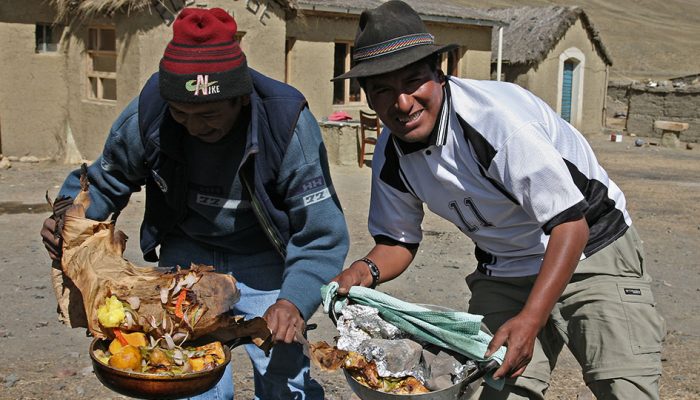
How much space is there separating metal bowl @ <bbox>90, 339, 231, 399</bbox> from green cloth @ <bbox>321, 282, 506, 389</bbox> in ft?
1.81

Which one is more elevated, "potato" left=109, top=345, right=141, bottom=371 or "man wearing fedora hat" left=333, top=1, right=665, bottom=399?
"man wearing fedora hat" left=333, top=1, right=665, bottom=399

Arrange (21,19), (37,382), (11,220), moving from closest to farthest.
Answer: (37,382) → (11,220) → (21,19)

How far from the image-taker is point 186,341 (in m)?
2.92

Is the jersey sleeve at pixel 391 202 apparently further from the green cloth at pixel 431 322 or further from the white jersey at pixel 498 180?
the green cloth at pixel 431 322

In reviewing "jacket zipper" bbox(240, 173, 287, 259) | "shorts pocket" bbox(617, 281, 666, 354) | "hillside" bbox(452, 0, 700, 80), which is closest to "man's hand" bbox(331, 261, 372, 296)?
"jacket zipper" bbox(240, 173, 287, 259)

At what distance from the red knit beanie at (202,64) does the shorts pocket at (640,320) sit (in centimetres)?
157

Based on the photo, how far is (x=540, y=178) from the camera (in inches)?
110

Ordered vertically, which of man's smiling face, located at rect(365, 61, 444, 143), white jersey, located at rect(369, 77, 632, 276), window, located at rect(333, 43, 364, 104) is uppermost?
man's smiling face, located at rect(365, 61, 444, 143)

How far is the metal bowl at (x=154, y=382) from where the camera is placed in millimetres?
2588

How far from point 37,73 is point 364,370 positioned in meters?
13.3

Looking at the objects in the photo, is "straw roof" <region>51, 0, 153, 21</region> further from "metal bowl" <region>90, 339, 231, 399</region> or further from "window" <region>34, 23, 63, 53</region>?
"metal bowl" <region>90, 339, 231, 399</region>

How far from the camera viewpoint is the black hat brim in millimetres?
2914

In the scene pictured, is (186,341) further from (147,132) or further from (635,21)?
(635,21)

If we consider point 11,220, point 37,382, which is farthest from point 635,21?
point 37,382
